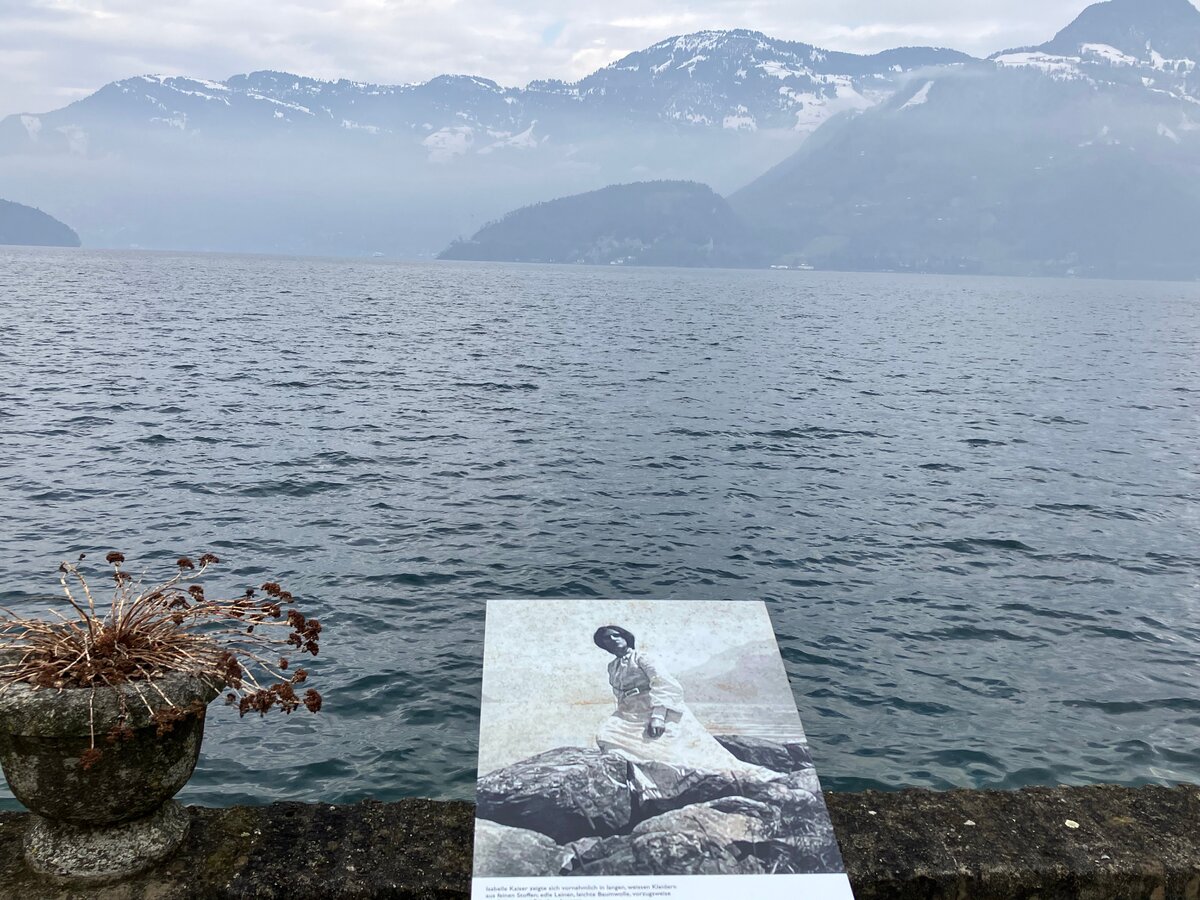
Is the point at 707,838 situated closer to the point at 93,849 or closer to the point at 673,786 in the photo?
the point at 673,786

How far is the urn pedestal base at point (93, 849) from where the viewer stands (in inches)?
187

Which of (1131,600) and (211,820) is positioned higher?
(211,820)

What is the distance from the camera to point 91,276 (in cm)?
13388

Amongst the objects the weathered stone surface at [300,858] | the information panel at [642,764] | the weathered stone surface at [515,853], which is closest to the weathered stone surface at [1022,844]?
the information panel at [642,764]

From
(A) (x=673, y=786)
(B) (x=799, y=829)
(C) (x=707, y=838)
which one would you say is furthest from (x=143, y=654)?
(B) (x=799, y=829)

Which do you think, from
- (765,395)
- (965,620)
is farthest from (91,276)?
(965,620)

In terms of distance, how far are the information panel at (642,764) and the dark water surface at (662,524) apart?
202 inches

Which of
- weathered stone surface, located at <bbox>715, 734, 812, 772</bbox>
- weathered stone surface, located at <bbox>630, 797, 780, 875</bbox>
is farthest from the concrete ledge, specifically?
weathered stone surface, located at <bbox>630, 797, 780, 875</bbox>

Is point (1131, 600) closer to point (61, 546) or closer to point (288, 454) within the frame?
point (61, 546)

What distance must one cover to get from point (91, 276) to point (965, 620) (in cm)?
14227

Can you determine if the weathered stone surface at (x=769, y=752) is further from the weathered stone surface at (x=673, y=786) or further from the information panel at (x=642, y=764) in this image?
the weathered stone surface at (x=673, y=786)

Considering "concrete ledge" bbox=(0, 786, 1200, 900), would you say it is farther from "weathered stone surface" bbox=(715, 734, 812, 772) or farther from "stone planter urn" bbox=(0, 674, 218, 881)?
"weathered stone surface" bbox=(715, 734, 812, 772)

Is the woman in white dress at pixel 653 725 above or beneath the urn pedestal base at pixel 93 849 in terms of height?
above

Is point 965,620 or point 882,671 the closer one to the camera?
point 882,671
